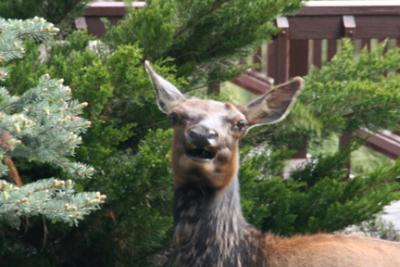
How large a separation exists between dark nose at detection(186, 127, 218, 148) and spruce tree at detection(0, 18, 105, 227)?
1.47 feet

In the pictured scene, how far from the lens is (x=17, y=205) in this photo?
165 inches

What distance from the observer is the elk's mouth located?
4676 mm

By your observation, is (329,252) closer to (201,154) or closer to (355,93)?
(201,154)

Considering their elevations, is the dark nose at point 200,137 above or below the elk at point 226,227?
above

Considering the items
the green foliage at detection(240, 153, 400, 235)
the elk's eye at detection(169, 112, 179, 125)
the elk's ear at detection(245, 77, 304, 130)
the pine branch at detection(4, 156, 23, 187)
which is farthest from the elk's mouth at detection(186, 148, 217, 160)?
the green foliage at detection(240, 153, 400, 235)

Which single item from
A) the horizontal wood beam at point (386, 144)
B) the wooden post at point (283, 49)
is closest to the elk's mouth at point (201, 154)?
the wooden post at point (283, 49)

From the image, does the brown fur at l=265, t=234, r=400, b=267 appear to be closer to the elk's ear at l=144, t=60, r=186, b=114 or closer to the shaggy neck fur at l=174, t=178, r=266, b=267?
the shaggy neck fur at l=174, t=178, r=266, b=267

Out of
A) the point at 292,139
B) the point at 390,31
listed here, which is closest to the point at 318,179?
the point at 292,139

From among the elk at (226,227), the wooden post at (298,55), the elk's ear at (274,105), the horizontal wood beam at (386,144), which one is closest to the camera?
the elk at (226,227)

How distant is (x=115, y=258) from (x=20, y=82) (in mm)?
1118

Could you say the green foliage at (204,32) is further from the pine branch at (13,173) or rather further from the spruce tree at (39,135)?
the spruce tree at (39,135)

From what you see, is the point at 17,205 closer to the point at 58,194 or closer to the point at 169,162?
the point at 58,194

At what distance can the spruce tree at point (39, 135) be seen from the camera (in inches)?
166

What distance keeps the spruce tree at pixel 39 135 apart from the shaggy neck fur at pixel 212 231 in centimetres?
54
